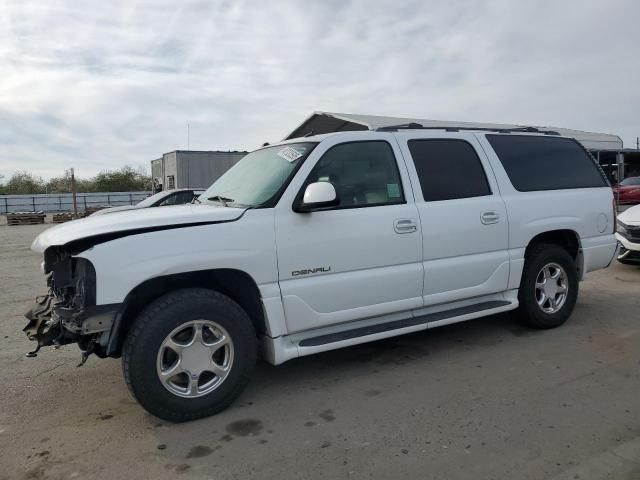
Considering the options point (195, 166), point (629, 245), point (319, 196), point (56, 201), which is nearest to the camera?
point (319, 196)

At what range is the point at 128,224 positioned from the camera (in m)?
3.32

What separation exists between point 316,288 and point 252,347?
616mm

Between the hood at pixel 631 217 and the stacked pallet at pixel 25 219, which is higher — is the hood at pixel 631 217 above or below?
below

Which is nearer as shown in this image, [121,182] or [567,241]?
[567,241]

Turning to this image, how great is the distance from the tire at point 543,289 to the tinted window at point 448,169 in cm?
93

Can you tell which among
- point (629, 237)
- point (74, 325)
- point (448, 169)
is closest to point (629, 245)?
point (629, 237)

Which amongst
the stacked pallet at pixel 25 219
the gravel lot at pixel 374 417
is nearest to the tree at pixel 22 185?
the stacked pallet at pixel 25 219

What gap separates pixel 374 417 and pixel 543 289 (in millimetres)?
2649

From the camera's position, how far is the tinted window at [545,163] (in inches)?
197

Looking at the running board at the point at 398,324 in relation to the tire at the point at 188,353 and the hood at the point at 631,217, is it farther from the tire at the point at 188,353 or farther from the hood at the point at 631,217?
the hood at the point at 631,217

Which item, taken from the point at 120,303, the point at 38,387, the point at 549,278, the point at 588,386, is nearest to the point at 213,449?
the point at 120,303

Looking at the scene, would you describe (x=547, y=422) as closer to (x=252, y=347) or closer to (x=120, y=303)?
(x=252, y=347)

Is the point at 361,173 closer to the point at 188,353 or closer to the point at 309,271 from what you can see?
the point at 309,271

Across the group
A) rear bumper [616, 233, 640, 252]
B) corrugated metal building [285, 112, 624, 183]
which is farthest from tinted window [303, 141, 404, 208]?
corrugated metal building [285, 112, 624, 183]
